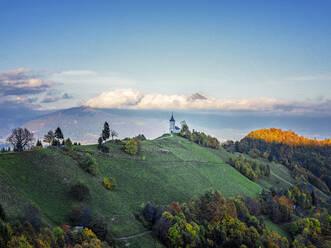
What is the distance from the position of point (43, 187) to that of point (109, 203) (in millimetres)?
15699

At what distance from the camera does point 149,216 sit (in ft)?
210

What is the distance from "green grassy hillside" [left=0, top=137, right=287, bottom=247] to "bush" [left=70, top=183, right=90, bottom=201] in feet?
4.67

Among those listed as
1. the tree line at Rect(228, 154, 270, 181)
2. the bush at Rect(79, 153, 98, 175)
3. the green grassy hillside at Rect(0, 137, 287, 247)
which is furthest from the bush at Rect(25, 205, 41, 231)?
the tree line at Rect(228, 154, 270, 181)

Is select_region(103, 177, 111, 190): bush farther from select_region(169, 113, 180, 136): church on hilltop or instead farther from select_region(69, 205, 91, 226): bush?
select_region(169, 113, 180, 136): church on hilltop

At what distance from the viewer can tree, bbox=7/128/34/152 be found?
79706mm

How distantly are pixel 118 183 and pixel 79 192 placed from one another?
18675 mm

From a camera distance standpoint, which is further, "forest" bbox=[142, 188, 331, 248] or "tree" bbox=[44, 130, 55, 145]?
"tree" bbox=[44, 130, 55, 145]

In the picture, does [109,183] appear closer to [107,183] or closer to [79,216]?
[107,183]

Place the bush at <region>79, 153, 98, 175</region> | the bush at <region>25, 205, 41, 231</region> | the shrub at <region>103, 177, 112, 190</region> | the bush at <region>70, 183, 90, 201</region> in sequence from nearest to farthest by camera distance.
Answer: the bush at <region>25, 205, 41, 231</region>
the bush at <region>70, 183, 90, 201</region>
the shrub at <region>103, 177, 112, 190</region>
the bush at <region>79, 153, 98, 175</region>

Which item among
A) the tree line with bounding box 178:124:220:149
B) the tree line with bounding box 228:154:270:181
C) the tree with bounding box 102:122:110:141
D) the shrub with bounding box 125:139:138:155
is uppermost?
the tree with bounding box 102:122:110:141

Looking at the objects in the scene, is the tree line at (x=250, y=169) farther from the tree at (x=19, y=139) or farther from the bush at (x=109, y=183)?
the tree at (x=19, y=139)

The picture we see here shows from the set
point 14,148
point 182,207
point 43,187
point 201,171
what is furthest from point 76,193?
point 201,171

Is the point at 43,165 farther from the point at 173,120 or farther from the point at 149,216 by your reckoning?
the point at 173,120

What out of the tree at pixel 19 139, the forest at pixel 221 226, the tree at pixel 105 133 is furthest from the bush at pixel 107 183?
the tree at pixel 105 133
